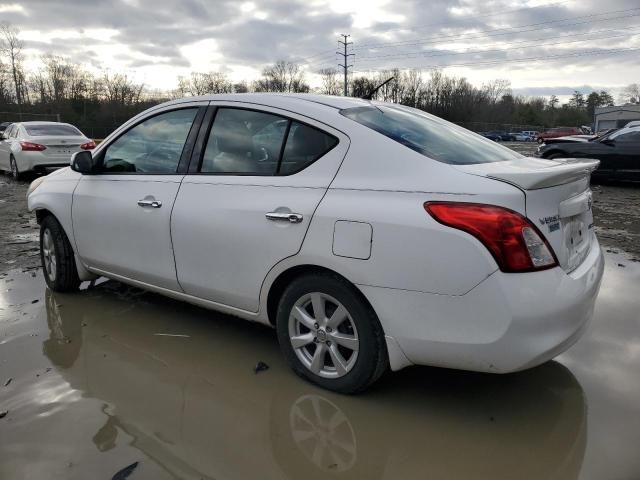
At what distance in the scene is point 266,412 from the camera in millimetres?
2789

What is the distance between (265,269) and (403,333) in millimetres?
902

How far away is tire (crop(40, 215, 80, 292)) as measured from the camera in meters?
4.48

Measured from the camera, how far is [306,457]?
2.42 m

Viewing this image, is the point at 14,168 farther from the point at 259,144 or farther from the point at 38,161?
the point at 259,144

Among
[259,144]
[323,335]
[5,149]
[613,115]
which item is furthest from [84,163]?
[613,115]

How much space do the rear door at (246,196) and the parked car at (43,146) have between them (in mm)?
10432

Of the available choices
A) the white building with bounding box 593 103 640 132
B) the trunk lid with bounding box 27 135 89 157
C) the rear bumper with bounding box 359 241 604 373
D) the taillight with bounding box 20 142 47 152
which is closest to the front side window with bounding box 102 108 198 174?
the rear bumper with bounding box 359 241 604 373

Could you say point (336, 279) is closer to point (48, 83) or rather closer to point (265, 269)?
point (265, 269)

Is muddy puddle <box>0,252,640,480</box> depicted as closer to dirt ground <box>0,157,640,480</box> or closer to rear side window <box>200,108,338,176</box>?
dirt ground <box>0,157,640,480</box>

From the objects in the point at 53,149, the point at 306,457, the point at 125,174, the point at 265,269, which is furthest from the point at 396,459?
the point at 53,149

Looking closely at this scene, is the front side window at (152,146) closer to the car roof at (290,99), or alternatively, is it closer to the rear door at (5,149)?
the car roof at (290,99)

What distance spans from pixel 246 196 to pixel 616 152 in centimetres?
1191

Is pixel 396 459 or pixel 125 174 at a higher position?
pixel 125 174

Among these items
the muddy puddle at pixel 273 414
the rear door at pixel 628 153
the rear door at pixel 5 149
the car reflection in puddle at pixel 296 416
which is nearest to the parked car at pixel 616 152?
the rear door at pixel 628 153
